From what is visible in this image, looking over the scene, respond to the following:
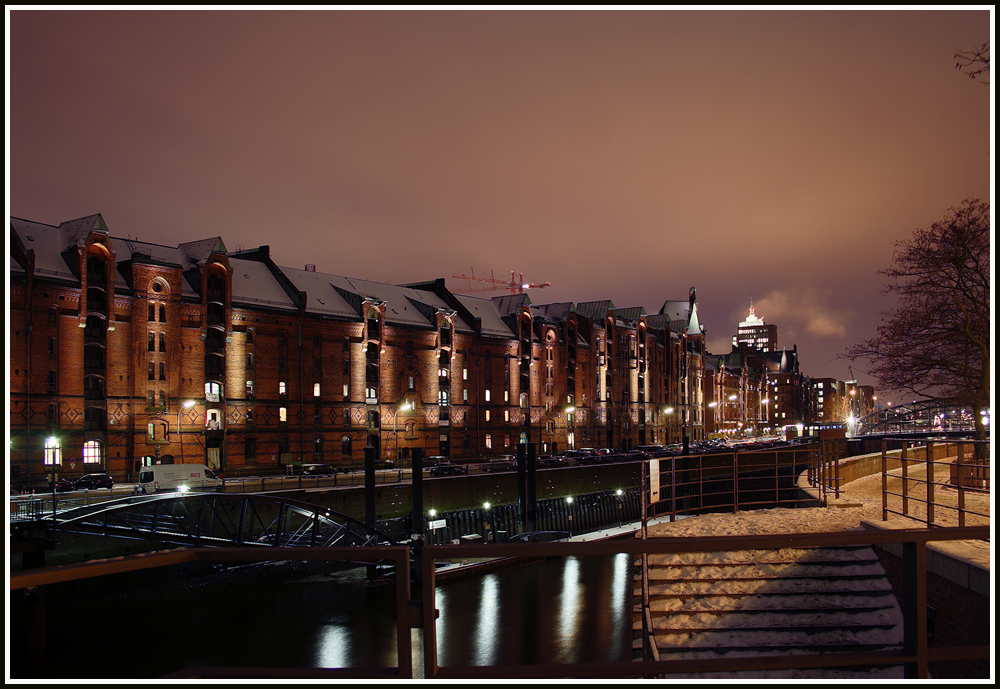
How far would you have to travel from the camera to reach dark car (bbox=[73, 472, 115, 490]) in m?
37.8

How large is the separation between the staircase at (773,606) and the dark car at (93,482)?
35.0 meters

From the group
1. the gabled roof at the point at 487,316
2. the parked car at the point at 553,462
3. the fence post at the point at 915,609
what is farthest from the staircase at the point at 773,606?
the gabled roof at the point at 487,316

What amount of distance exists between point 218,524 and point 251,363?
47.7ft

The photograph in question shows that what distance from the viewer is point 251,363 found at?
50562 mm

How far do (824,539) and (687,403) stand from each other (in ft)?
353

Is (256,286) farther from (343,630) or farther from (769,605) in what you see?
(769,605)

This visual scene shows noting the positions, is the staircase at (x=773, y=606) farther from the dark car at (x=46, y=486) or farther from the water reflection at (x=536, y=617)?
the dark car at (x=46, y=486)

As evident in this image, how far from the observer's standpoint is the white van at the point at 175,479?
37.3 metres

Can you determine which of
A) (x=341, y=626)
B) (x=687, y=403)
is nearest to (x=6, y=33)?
(x=341, y=626)

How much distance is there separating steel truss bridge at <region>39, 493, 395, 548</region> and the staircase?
1448 centimetres

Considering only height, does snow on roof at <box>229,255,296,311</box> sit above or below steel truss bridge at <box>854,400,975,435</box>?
above

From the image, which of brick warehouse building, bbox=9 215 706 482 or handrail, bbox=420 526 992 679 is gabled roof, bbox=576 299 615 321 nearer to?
brick warehouse building, bbox=9 215 706 482

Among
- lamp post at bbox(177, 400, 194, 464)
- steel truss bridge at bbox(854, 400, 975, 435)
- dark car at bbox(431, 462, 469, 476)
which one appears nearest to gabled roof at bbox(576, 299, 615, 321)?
steel truss bridge at bbox(854, 400, 975, 435)

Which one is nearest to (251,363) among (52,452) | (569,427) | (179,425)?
(179,425)
